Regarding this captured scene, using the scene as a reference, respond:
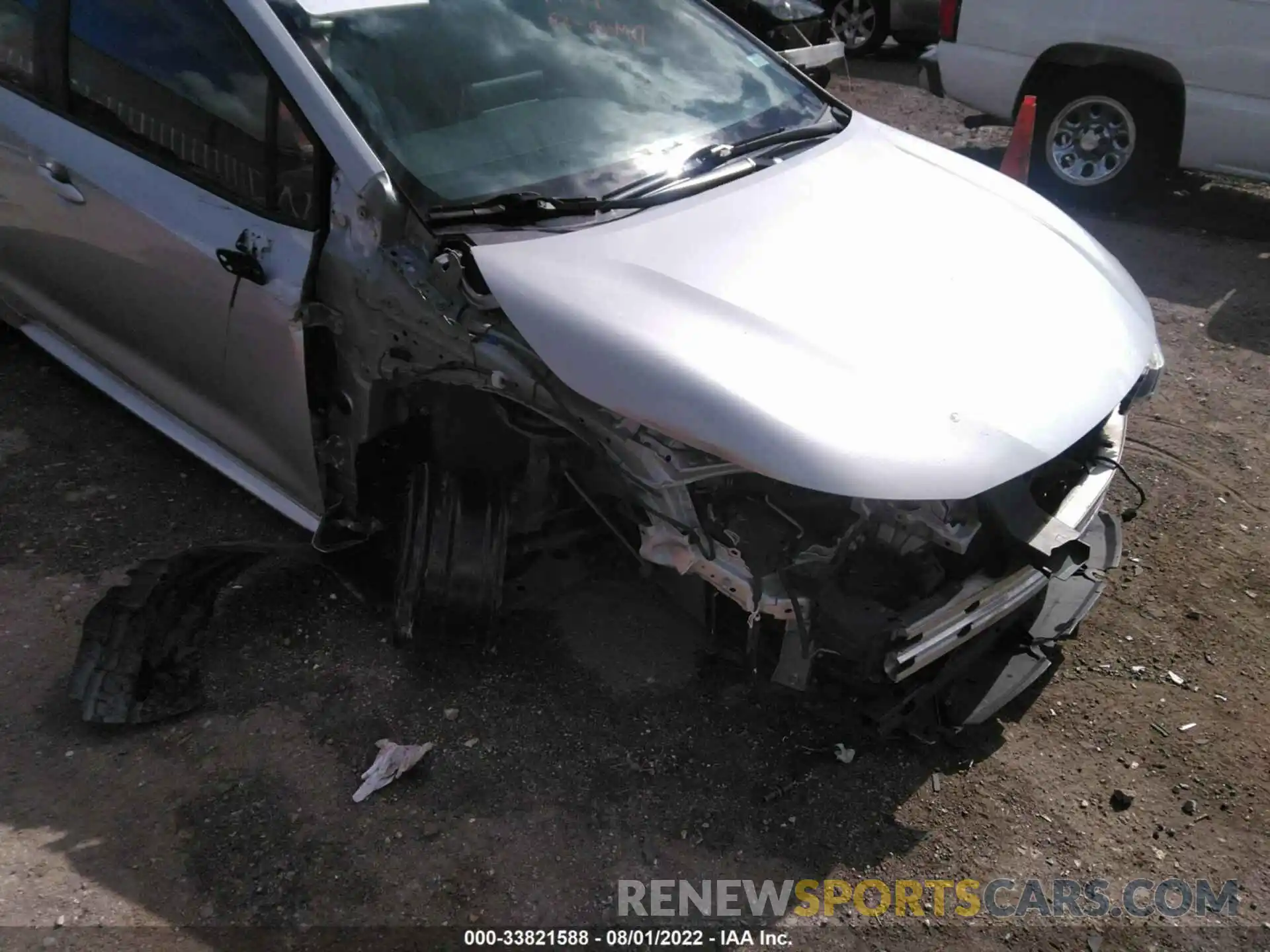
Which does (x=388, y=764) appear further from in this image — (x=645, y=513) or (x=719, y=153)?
(x=719, y=153)

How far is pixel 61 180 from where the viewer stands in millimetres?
3430

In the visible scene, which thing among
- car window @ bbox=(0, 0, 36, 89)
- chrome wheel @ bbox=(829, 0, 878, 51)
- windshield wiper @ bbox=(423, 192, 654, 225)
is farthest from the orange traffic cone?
chrome wheel @ bbox=(829, 0, 878, 51)

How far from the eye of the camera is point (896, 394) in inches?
95.0

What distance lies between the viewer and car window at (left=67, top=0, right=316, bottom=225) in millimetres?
2871

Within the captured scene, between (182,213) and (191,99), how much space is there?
1.09 ft

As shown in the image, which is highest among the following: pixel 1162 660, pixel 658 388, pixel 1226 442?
pixel 658 388

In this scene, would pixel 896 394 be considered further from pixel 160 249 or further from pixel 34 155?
pixel 34 155

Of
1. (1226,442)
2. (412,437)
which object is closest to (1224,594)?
(1226,442)

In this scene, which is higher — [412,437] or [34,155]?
[34,155]

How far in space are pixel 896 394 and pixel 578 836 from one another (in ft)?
4.39

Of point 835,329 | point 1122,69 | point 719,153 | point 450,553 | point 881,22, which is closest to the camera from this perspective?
point 835,329

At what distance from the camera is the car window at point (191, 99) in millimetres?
2871

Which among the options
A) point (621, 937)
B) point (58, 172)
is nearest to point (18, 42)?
point (58, 172)

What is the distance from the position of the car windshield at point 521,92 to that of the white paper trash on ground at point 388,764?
1.45 meters
